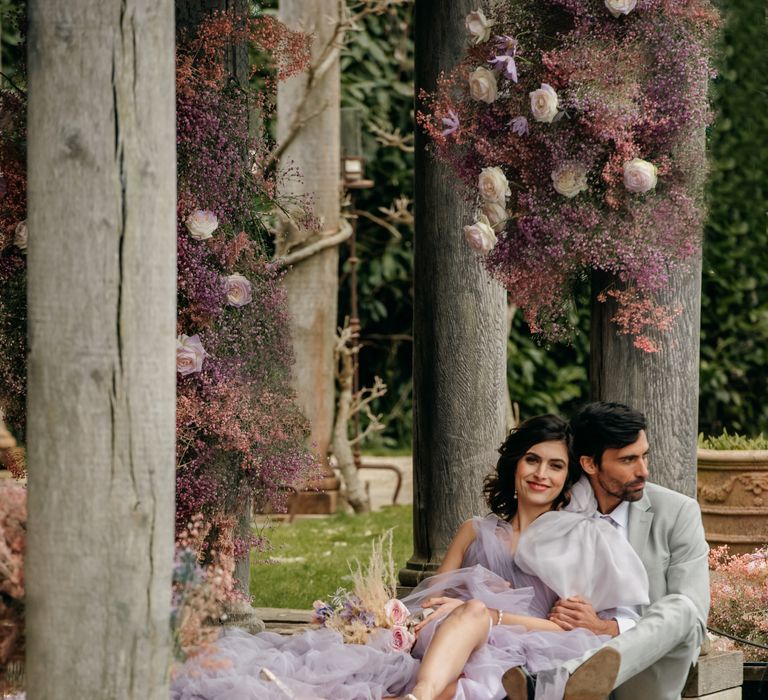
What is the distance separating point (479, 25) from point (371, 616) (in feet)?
5.96

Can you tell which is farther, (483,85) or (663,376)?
(663,376)

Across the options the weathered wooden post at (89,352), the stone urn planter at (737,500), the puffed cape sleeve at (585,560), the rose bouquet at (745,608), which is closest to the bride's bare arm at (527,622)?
the puffed cape sleeve at (585,560)

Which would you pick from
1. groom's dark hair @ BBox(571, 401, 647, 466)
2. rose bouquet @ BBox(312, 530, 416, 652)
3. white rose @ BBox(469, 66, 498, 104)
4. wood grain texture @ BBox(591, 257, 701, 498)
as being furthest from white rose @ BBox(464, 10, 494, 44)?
rose bouquet @ BBox(312, 530, 416, 652)

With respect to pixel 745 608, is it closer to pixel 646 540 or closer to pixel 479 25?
pixel 646 540

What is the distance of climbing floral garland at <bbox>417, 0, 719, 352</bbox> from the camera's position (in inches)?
159

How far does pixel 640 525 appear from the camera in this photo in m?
4.16

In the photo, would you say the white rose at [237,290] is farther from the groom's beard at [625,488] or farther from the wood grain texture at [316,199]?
the wood grain texture at [316,199]

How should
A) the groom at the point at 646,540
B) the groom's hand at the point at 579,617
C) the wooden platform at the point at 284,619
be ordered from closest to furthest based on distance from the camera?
the groom at the point at 646,540
the groom's hand at the point at 579,617
the wooden platform at the point at 284,619

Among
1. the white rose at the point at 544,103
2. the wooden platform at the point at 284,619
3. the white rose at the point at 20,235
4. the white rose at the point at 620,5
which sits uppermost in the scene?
the white rose at the point at 620,5

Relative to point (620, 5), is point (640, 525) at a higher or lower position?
lower

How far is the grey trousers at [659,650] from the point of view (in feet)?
12.3

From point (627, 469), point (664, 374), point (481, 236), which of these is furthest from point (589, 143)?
point (627, 469)

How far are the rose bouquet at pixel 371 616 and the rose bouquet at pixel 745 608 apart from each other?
1.31 m

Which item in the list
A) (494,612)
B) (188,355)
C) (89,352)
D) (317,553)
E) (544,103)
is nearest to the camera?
(89,352)
